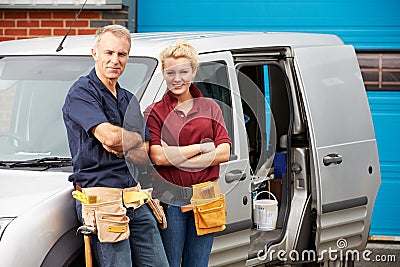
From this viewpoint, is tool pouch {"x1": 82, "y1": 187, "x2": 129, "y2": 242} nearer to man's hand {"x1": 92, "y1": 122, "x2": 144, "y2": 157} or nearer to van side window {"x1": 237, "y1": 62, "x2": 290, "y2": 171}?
man's hand {"x1": 92, "y1": 122, "x2": 144, "y2": 157}

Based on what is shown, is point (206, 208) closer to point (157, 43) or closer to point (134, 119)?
point (134, 119)

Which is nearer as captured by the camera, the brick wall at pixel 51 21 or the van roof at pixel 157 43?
the van roof at pixel 157 43

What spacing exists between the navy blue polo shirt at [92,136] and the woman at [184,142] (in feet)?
1.05

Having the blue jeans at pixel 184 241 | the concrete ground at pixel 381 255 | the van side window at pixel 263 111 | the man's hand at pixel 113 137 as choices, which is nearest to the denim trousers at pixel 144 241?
the blue jeans at pixel 184 241

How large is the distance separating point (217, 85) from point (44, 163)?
4.27ft

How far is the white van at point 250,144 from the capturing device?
4.90m

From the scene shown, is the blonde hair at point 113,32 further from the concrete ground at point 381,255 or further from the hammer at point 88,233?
the concrete ground at point 381,255

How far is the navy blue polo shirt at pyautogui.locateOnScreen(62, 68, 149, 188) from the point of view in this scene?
4.79 m

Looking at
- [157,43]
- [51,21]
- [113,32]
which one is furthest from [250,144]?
[51,21]

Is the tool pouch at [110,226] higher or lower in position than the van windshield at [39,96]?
lower

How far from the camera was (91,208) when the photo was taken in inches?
187

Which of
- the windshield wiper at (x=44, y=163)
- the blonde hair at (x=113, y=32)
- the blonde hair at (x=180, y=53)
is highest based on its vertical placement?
the blonde hair at (x=113, y=32)

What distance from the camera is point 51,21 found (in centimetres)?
943

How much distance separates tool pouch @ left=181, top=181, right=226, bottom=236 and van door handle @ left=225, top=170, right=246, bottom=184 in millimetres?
485
